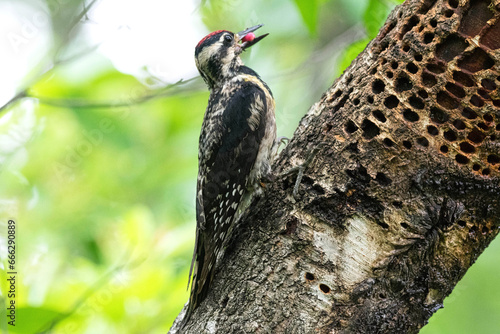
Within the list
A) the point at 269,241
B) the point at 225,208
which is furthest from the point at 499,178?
the point at 225,208

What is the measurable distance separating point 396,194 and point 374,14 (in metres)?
1.14

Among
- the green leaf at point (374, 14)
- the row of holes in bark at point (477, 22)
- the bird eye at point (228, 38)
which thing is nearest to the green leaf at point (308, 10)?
the green leaf at point (374, 14)

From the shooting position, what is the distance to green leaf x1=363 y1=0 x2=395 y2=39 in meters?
2.53

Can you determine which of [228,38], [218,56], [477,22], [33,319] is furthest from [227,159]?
[477,22]

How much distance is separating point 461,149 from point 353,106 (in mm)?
450

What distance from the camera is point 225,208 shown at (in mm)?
2658

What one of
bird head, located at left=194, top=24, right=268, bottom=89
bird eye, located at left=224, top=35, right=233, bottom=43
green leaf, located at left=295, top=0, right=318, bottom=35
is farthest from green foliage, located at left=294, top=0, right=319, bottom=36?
bird eye, located at left=224, top=35, right=233, bottom=43

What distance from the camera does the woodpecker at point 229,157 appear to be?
254cm

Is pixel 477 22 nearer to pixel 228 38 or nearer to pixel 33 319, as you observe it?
pixel 228 38

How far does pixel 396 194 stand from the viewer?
190 cm

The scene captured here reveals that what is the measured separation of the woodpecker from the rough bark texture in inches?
17.5

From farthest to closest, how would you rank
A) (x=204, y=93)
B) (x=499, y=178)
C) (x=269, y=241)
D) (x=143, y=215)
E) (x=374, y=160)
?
(x=204, y=93) < (x=143, y=215) < (x=269, y=241) < (x=374, y=160) < (x=499, y=178)

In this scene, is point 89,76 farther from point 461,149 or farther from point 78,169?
point 461,149

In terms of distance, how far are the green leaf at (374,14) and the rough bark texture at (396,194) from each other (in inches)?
19.7
